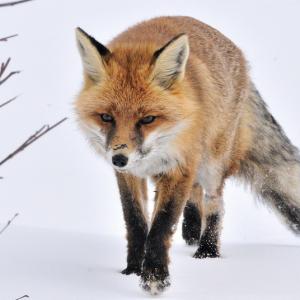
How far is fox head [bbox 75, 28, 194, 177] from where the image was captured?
454 cm

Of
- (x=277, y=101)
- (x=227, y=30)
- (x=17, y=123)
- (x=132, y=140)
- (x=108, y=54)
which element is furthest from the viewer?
(x=227, y=30)

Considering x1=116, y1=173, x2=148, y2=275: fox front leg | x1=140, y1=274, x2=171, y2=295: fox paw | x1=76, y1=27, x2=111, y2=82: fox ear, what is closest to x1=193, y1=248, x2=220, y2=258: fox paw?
x1=116, y1=173, x2=148, y2=275: fox front leg

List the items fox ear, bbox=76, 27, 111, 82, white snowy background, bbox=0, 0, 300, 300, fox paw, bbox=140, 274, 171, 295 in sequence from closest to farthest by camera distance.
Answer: fox paw, bbox=140, 274, 171, 295 < white snowy background, bbox=0, 0, 300, 300 < fox ear, bbox=76, 27, 111, 82

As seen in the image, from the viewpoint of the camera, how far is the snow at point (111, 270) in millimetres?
4230

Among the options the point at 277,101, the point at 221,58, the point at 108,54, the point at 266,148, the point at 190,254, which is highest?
the point at 108,54

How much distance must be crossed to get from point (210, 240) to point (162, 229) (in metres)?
1.41

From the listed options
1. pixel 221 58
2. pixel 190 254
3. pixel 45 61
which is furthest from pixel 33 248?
pixel 45 61

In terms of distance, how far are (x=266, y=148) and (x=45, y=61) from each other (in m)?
12.7

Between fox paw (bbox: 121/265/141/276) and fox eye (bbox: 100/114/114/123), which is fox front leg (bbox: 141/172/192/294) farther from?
fox eye (bbox: 100/114/114/123)

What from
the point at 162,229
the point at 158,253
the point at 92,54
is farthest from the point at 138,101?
the point at 158,253

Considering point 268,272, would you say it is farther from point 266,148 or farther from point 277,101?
point 277,101

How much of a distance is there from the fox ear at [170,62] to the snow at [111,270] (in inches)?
52.6

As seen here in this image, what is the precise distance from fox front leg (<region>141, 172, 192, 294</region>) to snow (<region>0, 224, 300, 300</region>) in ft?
0.31

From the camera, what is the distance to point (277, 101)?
52.5 ft
